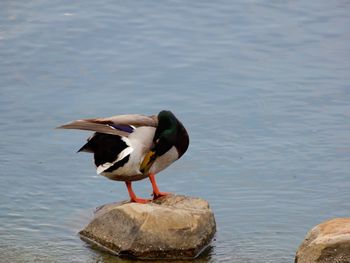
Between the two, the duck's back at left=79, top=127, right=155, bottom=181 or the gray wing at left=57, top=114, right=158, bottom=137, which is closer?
the gray wing at left=57, top=114, right=158, bottom=137

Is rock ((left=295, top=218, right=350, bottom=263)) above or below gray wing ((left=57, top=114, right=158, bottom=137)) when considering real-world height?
below

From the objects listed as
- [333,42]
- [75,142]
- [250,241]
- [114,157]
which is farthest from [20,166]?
[333,42]

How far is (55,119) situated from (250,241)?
10.9 ft

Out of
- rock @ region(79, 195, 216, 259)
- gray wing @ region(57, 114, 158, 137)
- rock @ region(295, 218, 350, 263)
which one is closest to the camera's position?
rock @ region(295, 218, 350, 263)

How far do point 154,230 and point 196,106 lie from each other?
12.2 ft

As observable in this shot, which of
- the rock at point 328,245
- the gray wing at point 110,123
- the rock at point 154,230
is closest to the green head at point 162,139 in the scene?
the gray wing at point 110,123

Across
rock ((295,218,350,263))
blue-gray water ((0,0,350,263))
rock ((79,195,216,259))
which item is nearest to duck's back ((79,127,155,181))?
rock ((79,195,216,259))

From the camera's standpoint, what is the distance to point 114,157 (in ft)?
27.3

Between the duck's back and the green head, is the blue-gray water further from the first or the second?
the green head

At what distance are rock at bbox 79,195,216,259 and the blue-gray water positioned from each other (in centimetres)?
15

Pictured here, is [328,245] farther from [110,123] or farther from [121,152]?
[110,123]

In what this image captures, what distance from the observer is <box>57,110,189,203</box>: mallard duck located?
8352 mm

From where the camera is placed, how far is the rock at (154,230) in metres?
7.83

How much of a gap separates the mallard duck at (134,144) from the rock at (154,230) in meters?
0.36
